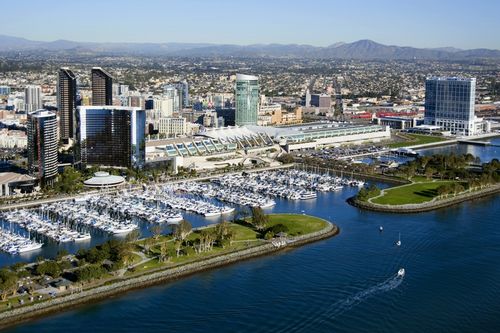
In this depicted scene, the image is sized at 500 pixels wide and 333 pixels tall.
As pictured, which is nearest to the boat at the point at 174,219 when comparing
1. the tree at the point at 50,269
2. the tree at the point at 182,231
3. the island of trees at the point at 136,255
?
the island of trees at the point at 136,255

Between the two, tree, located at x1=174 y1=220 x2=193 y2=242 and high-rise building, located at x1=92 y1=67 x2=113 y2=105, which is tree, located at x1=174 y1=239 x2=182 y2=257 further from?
high-rise building, located at x1=92 y1=67 x2=113 y2=105

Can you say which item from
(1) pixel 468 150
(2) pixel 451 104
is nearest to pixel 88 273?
(1) pixel 468 150

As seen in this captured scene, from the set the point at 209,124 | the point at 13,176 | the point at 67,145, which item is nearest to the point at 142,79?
the point at 209,124

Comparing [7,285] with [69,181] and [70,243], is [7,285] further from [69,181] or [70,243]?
[69,181]

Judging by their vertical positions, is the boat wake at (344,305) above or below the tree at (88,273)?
below

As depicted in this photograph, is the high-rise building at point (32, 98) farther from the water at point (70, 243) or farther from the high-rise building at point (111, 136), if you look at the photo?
the water at point (70, 243)

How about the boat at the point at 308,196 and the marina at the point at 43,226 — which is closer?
the marina at the point at 43,226
